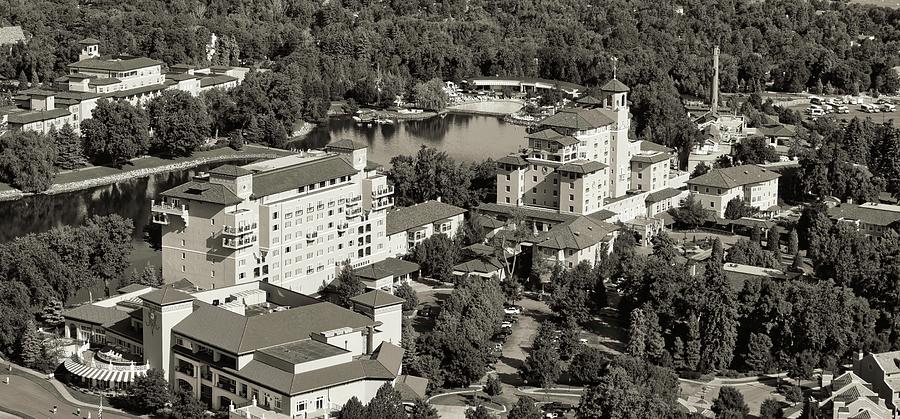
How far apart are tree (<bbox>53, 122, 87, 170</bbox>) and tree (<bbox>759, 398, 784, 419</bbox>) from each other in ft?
51.8

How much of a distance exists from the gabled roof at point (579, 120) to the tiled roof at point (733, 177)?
5.83ft

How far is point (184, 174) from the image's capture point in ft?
95.4

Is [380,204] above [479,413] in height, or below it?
above

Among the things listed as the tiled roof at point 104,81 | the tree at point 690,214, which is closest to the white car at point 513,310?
the tree at point 690,214

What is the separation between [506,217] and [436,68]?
56.6 ft

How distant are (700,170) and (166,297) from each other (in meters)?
12.6

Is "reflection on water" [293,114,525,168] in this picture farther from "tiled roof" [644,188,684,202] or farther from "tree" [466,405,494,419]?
"tree" [466,405,494,419]

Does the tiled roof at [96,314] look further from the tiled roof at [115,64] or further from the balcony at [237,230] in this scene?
the tiled roof at [115,64]

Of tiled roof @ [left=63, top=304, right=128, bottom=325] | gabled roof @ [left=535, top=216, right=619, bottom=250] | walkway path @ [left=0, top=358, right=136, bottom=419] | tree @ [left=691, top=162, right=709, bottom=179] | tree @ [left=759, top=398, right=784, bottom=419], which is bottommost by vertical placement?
walkway path @ [left=0, top=358, right=136, bottom=419]

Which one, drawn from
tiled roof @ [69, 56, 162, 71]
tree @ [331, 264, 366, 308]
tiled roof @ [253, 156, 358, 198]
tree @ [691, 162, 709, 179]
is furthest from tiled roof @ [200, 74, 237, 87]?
tree @ [331, 264, 366, 308]

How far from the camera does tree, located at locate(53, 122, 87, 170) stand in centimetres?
2822

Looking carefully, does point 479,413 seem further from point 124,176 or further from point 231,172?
point 124,176

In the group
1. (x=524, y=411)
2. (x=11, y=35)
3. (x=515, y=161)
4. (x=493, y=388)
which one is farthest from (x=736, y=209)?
(x=11, y=35)

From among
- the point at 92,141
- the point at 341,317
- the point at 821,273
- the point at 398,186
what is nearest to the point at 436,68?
the point at 92,141
